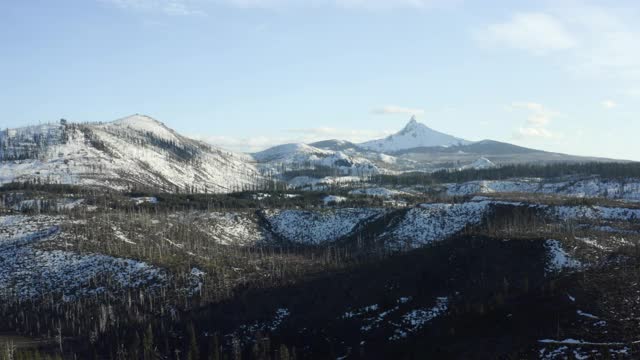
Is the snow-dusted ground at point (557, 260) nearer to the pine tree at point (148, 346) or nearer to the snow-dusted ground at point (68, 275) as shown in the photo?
the pine tree at point (148, 346)

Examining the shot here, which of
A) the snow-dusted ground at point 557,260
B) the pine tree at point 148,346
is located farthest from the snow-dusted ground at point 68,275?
the snow-dusted ground at point 557,260

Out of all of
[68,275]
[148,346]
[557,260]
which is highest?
[557,260]

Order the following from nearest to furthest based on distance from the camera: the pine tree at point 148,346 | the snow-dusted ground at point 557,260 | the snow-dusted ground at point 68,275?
the pine tree at point 148,346
the snow-dusted ground at point 557,260
the snow-dusted ground at point 68,275

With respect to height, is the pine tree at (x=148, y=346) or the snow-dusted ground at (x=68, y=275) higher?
the snow-dusted ground at (x=68, y=275)

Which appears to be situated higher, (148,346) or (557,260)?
(557,260)

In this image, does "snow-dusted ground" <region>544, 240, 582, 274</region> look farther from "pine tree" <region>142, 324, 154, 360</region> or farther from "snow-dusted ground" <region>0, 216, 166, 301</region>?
"snow-dusted ground" <region>0, 216, 166, 301</region>

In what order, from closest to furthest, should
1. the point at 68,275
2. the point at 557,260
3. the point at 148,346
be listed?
1. the point at 148,346
2. the point at 557,260
3. the point at 68,275

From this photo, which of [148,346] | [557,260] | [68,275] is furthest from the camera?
[68,275]

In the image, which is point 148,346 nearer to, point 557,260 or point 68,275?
point 68,275

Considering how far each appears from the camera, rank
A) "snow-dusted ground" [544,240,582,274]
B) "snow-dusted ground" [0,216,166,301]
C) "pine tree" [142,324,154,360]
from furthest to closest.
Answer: "snow-dusted ground" [0,216,166,301] → "snow-dusted ground" [544,240,582,274] → "pine tree" [142,324,154,360]

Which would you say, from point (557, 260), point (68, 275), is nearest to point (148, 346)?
point (68, 275)

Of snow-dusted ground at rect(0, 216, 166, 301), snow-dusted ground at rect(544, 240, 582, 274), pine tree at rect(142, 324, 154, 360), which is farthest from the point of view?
snow-dusted ground at rect(0, 216, 166, 301)

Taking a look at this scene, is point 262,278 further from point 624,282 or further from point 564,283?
point 624,282

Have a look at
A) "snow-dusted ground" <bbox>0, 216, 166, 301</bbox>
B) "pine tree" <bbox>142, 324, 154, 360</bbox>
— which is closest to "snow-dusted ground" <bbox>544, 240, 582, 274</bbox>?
"pine tree" <bbox>142, 324, 154, 360</bbox>
